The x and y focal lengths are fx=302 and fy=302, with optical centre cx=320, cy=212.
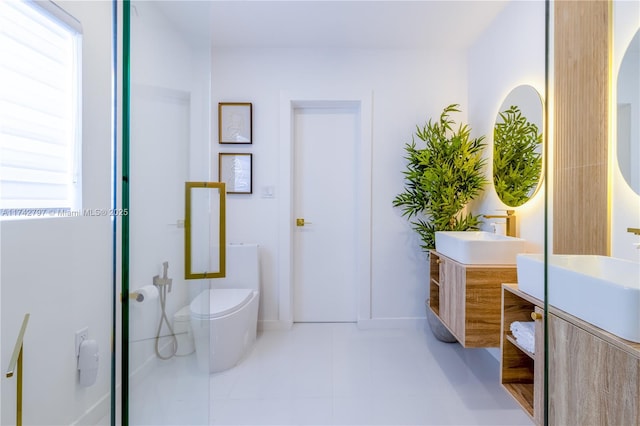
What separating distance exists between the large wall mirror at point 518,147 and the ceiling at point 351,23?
690mm

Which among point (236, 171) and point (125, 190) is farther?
point (236, 171)

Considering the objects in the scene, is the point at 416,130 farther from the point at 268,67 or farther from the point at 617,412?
the point at 617,412

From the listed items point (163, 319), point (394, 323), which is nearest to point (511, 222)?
point (394, 323)

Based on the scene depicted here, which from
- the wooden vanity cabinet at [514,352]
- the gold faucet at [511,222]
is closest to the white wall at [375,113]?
the gold faucet at [511,222]

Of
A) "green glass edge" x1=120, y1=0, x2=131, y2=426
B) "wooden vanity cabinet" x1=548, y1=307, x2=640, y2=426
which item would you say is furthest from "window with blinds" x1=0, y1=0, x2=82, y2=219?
"wooden vanity cabinet" x1=548, y1=307, x2=640, y2=426

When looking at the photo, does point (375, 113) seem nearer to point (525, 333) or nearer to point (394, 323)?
point (394, 323)

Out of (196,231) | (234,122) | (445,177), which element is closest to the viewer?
(196,231)

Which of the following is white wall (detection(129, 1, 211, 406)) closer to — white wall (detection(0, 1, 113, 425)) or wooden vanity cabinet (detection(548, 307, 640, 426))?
white wall (detection(0, 1, 113, 425))

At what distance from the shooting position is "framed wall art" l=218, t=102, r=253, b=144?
2594mm

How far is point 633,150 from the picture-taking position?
1071 mm

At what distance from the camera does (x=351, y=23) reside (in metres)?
2.22

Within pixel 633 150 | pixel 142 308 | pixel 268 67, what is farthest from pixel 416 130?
pixel 142 308

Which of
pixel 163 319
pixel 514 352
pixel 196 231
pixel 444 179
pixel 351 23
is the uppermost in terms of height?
pixel 351 23

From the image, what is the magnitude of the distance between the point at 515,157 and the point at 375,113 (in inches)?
Result: 45.5
